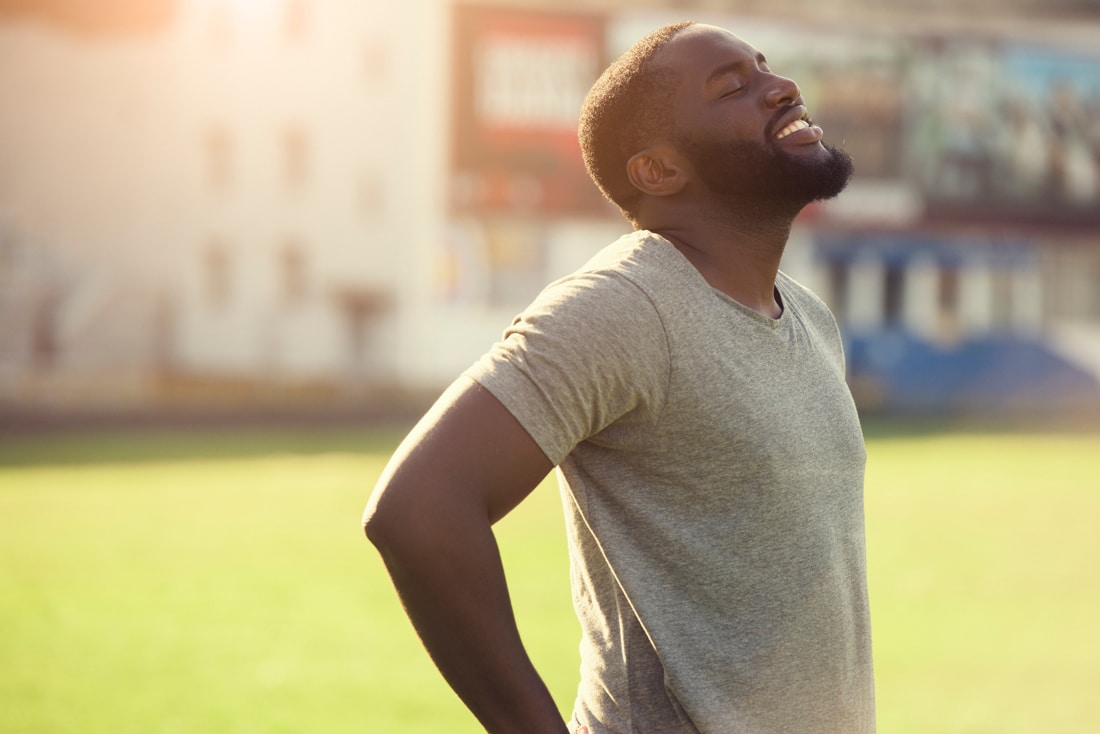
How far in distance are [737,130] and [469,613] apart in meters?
0.93

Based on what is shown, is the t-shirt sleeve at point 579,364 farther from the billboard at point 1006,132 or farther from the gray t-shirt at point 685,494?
the billboard at point 1006,132

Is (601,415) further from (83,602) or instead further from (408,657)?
(83,602)

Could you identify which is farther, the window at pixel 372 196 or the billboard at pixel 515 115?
the window at pixel 372 196

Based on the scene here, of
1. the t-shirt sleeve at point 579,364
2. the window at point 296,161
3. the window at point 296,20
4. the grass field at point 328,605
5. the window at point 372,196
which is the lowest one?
the grass field at point 328,605

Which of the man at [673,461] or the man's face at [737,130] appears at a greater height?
the man's face at [737,130]

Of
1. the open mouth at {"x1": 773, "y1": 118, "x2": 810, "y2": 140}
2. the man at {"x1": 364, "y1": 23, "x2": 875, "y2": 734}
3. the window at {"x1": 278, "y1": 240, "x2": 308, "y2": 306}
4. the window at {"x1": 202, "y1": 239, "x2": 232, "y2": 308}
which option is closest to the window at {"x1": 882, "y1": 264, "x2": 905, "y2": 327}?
the window at {"x1": 278, "y1": 240, "x2": 308, "y2": 306}

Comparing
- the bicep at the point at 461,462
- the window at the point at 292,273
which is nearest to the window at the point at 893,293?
the window at the point at 292,273

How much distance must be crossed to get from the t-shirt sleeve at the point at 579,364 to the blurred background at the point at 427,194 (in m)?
27.7

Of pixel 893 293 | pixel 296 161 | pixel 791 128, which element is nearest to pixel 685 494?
pixel 791 128

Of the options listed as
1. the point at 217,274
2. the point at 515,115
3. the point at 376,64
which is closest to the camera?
the point at 515,115

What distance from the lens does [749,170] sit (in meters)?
2.29

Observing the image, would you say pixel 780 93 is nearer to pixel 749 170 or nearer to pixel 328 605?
pixel 749 170

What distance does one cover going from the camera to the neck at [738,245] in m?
2.26

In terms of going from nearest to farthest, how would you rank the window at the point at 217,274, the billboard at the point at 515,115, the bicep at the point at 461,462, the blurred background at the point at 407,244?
the bicep at the point at 461,462 → the blurred background at the point at 407,244 → the billboard at the point at 515,115 → the window at the point at 217,274
